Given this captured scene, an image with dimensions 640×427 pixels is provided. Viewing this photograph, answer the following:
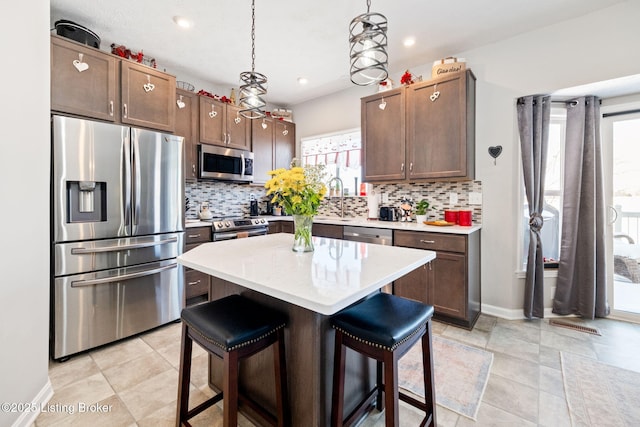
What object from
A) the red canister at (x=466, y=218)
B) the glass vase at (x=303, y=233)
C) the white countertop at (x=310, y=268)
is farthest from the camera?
the red canister at (x=466, y=218)

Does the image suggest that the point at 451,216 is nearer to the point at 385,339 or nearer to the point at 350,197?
the point at 350,197

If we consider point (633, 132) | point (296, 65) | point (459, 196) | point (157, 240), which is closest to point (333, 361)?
→ point (157, 240)

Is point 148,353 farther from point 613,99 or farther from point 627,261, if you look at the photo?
point 613,99

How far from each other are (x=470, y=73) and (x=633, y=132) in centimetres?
163

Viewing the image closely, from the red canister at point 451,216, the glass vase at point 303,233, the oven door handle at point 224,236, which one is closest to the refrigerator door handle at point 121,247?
the oven door handle at point 224,236

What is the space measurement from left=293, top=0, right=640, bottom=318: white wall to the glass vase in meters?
2.29

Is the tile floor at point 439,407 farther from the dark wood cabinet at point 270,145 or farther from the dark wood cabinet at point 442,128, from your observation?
the dark wood cabinet at point 270,145

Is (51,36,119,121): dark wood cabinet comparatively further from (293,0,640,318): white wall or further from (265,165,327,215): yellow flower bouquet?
(293,0,640,318): white wall

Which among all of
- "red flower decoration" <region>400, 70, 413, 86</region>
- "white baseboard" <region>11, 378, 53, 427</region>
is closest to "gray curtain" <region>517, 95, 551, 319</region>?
"red flower decoration" <region>400, 70, 413, 86</region>

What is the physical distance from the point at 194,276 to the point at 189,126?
70.5 inches

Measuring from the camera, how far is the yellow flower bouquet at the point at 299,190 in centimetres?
153

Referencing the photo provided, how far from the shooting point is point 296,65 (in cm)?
343

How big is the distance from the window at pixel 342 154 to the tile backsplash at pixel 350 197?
30cm

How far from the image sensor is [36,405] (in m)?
1.61
